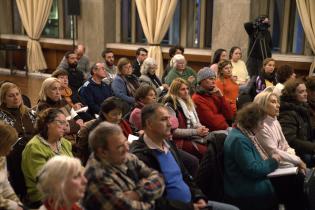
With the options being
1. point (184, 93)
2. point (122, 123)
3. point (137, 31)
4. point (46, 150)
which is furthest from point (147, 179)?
point (137, 31)

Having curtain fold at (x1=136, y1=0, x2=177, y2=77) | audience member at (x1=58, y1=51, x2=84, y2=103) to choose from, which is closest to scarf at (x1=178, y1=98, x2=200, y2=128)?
audience member at (x1=58, y1=51, x2=84, y2=103)

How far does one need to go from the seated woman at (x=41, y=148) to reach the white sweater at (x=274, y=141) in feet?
4.95

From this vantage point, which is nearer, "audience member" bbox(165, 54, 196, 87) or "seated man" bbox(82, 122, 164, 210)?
"seated man" bbox(82, 122, 164, 210)

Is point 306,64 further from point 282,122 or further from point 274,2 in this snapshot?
point 282,122

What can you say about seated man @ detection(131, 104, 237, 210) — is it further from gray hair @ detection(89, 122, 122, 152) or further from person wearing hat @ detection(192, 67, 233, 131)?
person wearing hat @ detection(192, 67, 233, 131)

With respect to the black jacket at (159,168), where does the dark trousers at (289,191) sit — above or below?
below

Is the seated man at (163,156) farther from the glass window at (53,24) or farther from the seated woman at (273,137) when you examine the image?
the glass window at (53,24)

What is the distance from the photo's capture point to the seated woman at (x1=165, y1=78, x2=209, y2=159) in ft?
13.9

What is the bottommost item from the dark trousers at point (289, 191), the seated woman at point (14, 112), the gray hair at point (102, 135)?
the dark trousers at point (289, 191)

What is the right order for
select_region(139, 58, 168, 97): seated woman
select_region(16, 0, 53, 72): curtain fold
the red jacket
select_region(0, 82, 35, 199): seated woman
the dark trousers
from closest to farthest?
1. the dark trousers
2. select_region(0, 82, 35, 199): seated woman
3. the red jacket
4. select_region(139, 58, 168, 97): seated woman
5. select_region(16, 0, 53, 72): curtain fold

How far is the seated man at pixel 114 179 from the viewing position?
219cm

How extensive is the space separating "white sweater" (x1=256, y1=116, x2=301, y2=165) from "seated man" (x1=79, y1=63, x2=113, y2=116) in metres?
2.51

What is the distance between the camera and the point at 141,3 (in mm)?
9648

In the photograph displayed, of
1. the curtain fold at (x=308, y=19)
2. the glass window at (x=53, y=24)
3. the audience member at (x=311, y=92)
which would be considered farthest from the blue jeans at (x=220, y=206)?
the glass window at (x=53, y=24)
